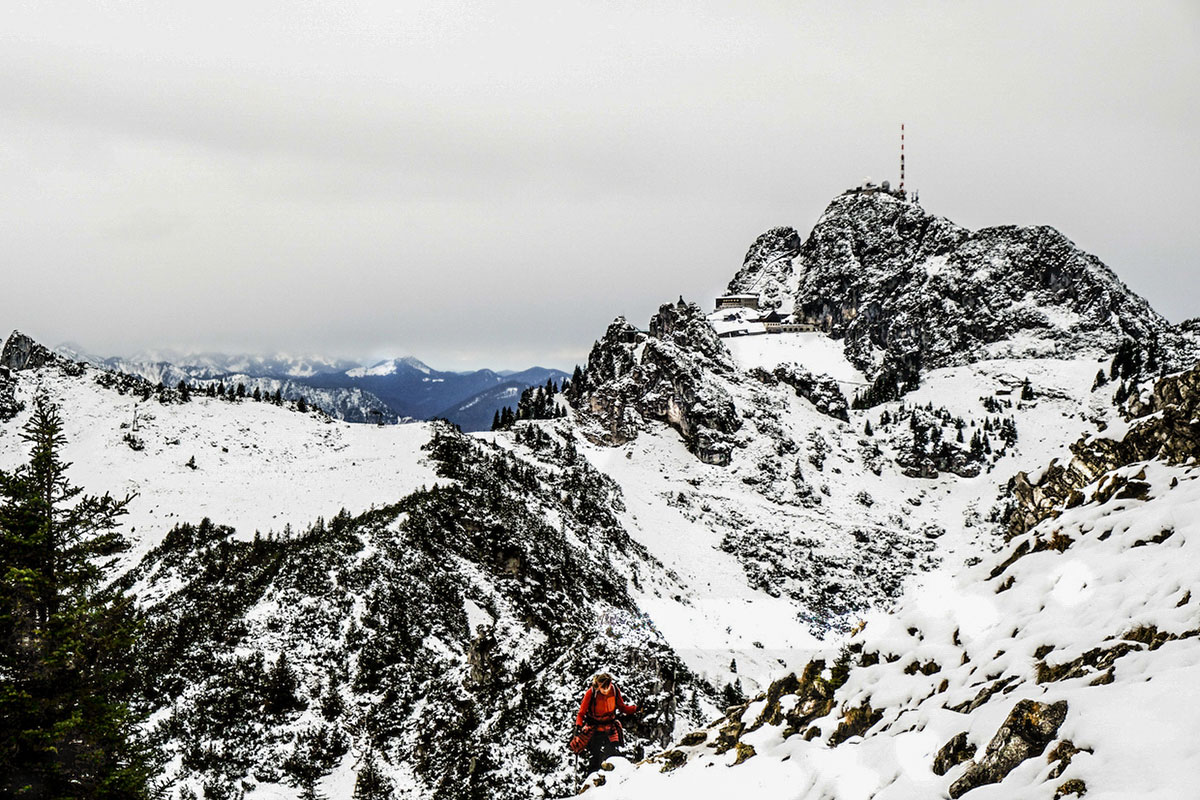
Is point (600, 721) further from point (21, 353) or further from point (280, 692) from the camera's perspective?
point (21, 353)

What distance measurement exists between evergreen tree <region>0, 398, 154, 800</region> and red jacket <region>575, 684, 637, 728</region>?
31.0ft

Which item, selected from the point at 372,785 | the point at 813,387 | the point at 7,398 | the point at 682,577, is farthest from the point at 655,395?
the point at 372,785

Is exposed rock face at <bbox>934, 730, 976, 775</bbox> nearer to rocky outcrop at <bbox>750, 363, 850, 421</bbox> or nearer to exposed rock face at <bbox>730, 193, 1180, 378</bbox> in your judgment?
rocky outcrop at <bbox>750, 363, 850, 421</bbox>

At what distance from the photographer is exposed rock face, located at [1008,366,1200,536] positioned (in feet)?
39.3

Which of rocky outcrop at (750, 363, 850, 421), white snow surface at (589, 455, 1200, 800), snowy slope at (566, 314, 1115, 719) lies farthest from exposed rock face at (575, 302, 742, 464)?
white snow surface at (589, 455, 1200, 800)

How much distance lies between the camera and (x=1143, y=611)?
7902mm

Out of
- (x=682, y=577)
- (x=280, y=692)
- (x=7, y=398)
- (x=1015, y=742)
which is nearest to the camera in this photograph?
(x=1015, y=742)

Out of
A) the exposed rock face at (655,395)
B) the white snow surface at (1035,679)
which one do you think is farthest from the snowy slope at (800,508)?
the white snow surface at (1035,679)

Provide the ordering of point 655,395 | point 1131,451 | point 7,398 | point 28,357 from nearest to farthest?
point 1131,451 → point 7,398 → point 28,357 → point 655,395

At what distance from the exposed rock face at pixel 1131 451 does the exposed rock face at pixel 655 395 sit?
75.2 metres

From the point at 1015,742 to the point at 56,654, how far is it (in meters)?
15.3

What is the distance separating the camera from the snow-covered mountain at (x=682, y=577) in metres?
8.30

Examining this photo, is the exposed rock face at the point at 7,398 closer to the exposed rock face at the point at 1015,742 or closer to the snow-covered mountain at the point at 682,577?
the snow-covered mountain at the point at 682,577

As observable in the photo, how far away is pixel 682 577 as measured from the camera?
219ft
